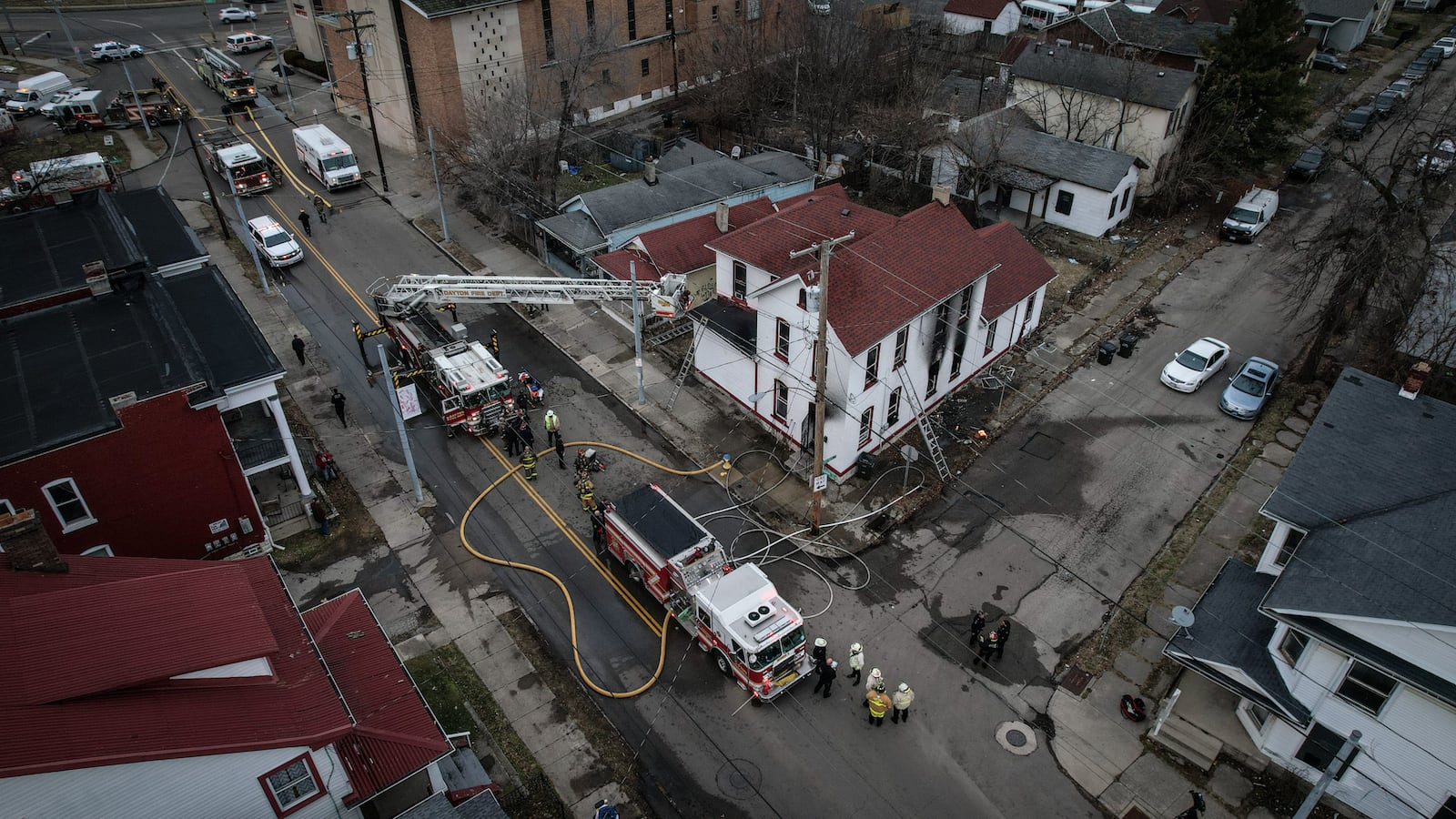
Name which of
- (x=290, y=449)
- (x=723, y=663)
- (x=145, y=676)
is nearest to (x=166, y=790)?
(x=145, y=676)

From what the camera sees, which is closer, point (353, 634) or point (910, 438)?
point (353, 634)

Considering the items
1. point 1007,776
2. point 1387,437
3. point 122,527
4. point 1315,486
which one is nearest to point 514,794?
point 1007,776

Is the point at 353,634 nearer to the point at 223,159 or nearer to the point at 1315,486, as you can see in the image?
the point at 1315,486

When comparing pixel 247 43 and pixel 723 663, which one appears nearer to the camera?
pixel 723 663

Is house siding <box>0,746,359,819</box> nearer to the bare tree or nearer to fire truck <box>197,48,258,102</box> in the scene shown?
the bare tree

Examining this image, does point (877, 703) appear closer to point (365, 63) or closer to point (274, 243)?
point (274, 243)

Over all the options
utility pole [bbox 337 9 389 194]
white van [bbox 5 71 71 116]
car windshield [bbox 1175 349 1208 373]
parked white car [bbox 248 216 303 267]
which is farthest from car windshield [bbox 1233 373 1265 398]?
white van [bbox 5 71 71 116]
